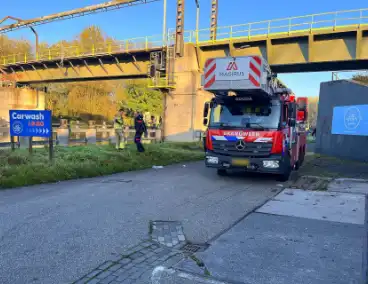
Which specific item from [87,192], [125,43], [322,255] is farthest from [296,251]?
[125,43]

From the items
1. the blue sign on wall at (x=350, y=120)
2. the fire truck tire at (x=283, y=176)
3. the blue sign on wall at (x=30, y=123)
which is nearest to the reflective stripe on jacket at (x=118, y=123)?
the blue sign on wall at (x=30, y=123)

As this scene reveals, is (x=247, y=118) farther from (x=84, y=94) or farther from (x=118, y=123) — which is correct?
(x=84, y=94)

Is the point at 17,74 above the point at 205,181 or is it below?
above

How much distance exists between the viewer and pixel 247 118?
9.40 meters

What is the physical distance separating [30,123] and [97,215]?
6533mm

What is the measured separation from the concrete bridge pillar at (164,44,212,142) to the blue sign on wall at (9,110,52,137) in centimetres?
1501

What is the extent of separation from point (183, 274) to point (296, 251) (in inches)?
66.9

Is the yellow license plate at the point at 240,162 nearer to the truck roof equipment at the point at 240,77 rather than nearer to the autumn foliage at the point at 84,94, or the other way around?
the truck roof equipment at the point at 240,77

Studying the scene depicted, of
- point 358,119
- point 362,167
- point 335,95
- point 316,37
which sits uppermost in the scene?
point 316,37

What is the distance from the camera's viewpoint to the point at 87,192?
7879mm

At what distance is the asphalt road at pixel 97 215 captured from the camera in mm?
3949

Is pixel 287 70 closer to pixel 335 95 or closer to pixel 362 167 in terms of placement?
pixel 335 95

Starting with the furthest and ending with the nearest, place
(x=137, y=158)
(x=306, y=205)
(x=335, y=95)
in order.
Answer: (x=335, y=95), (x=137, y=158), (x=306, y=205)

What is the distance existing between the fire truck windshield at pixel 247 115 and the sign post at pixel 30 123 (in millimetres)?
5457
